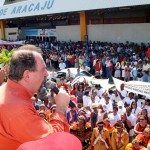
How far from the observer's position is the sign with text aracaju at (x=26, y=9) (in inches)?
914

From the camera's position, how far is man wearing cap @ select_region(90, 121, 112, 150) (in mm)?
6051

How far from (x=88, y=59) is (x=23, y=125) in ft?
49.2

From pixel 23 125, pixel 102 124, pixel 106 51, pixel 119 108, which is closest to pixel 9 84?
pixel 23 125

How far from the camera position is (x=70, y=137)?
1.28 meters

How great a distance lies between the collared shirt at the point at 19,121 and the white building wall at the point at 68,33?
22388 millimetres

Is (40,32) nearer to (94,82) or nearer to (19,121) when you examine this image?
(94,82)

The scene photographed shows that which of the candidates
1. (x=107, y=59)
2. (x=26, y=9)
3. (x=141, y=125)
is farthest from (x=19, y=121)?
(x=26, y=9)

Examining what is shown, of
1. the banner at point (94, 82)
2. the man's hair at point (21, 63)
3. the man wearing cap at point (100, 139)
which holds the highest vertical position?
the man's hair at point (21, 63)

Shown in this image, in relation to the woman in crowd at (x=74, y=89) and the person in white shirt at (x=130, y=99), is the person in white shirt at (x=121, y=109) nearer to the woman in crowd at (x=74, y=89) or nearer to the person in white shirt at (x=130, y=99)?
the person in white shirt at (x=130, y=99)

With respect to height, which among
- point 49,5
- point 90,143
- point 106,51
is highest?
point 49,5

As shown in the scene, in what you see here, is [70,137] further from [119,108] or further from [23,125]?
[119,108]

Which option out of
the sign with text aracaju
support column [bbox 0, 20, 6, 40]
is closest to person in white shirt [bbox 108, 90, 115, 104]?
the sign with text aracaju

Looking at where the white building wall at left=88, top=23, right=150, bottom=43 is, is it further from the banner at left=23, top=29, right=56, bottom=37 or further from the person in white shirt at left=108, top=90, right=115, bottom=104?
the person in white shirt at left=108, top=90, right=115, bottom=104

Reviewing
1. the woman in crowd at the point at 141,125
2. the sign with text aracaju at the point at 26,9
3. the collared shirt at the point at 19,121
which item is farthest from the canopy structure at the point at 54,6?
the collared shirt at the point at 19,121
